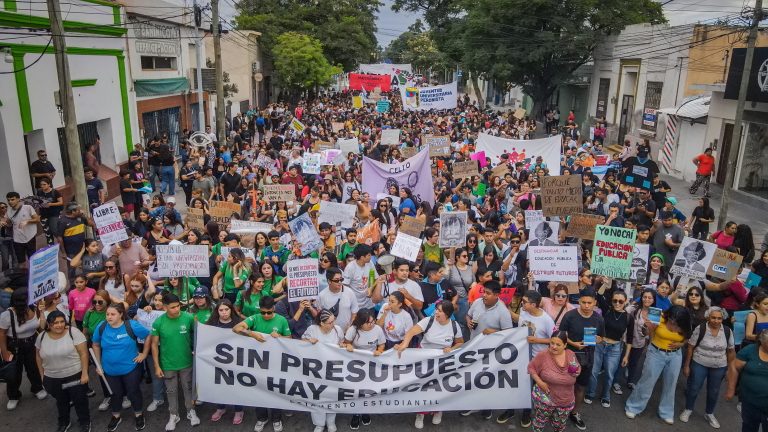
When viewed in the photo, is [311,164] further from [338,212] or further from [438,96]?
[438,96]

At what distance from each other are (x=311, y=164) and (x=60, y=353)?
8.98 meters

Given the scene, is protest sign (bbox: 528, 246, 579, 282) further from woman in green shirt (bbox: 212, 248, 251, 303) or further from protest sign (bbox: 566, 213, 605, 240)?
woman in green shirt (bbox: 212, 248, 251, 303)

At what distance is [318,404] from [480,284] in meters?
2.36

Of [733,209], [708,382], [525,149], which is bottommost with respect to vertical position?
[733,209]

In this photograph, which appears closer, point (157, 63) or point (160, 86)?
point (160, 86)

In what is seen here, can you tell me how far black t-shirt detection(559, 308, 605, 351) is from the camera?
5930mm

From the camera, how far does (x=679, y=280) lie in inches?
308

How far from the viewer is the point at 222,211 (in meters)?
9.52

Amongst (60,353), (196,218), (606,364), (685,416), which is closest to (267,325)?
(60,353)

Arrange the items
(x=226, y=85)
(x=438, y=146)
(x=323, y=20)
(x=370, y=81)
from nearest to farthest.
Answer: (x=438, y=146) < (x=226, y=85) < (x=370, y=81) < (x=323, y=20)

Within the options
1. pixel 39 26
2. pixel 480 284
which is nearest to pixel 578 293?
pixel 480 284

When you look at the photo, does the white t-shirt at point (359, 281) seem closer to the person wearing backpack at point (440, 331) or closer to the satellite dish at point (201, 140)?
the person wearing backpack at point (440, 331)

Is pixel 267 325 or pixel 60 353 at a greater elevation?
pixel 267 325

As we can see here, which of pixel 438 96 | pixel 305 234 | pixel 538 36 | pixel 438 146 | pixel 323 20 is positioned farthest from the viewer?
pixel 323 20
